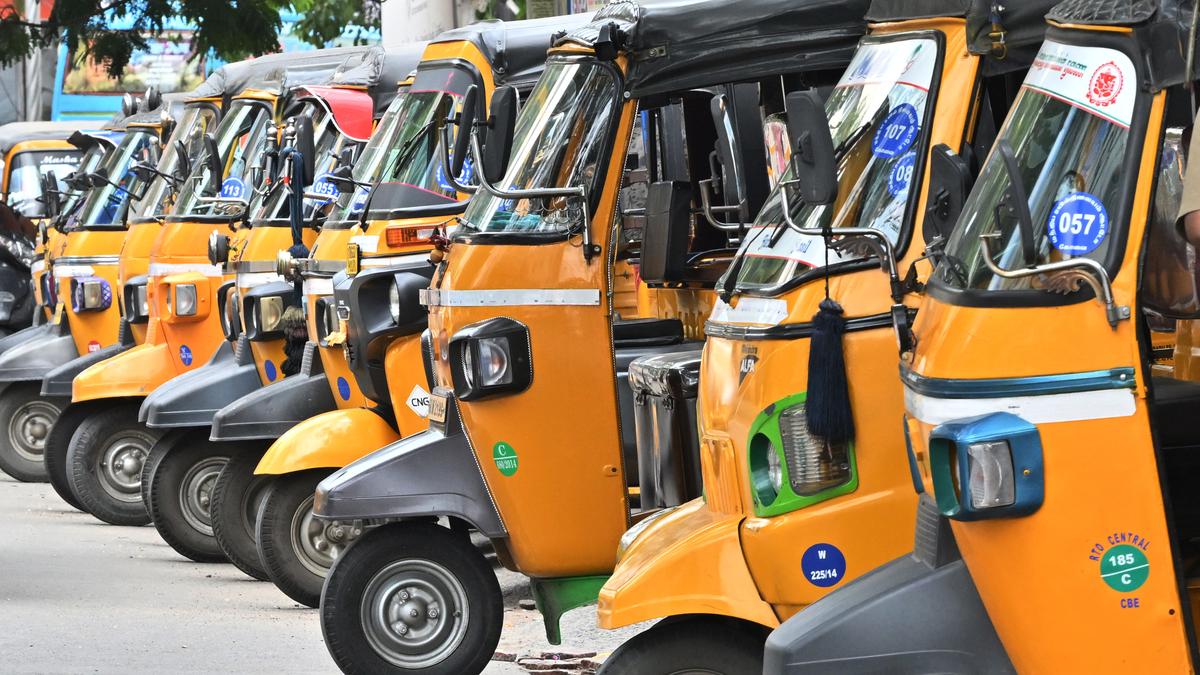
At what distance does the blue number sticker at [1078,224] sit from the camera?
399 cm

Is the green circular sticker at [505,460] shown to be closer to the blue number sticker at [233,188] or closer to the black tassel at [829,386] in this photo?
the black tassel at [829,386]

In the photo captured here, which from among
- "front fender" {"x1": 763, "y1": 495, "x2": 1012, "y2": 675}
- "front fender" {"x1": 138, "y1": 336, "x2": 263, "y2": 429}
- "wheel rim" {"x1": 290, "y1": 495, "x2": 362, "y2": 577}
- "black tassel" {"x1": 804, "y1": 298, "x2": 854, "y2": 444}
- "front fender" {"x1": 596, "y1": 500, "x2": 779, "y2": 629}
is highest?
"black tassel" {"x1": 804, "y1": 298, "x2": 854, "y2": 444}

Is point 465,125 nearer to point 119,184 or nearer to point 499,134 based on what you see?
point 499,134

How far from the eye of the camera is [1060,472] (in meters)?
3.88

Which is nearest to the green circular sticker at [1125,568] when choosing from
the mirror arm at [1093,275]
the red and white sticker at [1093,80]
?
the mirror arm at [1093,275]

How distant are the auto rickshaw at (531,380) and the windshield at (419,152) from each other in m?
1.87

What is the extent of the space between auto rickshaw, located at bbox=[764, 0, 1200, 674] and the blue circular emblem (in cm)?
73

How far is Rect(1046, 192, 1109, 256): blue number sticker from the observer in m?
3.99

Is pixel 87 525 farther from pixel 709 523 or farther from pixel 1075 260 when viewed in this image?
pixel 1075 260

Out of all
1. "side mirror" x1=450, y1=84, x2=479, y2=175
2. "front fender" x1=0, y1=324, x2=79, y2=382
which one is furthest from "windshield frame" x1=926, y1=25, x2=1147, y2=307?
"front fender" x1=0, y1=324, x2=79, y2=382

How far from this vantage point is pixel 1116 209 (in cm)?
399

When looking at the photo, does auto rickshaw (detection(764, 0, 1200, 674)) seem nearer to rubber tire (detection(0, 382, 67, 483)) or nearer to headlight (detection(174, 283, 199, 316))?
headlight (detection(174, 283, 199, 316))

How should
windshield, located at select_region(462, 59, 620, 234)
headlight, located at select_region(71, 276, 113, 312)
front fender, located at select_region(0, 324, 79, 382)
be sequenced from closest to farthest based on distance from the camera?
windshield, located at select_region(462, 59, 620, 234)
front fender, located at select_region(0, 324, 79, 382)
headlight, located at select_region(71, 276, 113, 312)

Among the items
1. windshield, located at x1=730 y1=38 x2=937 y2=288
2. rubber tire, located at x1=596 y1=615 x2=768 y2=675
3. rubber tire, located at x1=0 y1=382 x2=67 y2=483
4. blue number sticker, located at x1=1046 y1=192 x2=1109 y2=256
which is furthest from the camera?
rubber tire, located at x1=0 y1=382 x2=67 y2=483
